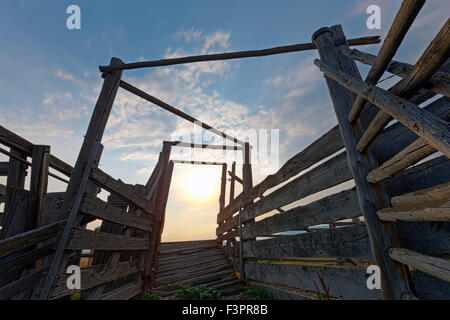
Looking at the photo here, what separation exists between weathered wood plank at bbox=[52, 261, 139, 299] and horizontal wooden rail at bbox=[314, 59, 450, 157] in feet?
10.9

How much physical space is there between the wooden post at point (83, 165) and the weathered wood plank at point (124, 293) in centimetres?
124

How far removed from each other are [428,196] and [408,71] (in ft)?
3.13

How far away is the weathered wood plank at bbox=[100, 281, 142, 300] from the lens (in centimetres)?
322

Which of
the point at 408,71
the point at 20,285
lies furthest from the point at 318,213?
the point at 20,285

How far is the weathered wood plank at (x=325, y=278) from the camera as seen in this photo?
1954mm

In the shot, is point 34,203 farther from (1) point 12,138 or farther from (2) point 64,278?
(2) point 64,278

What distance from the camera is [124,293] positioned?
3711mm

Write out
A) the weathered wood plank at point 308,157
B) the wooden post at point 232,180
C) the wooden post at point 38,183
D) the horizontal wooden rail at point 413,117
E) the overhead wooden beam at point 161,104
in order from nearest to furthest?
the horizontal wooden rail at point 413,117 < the weathered wood plank at point 308,157 < the wooden post at point 38,183 < the overhead wooden beam at point 161,104 < the wooden post at point 232,180

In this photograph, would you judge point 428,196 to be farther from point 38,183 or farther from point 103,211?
point 38,183

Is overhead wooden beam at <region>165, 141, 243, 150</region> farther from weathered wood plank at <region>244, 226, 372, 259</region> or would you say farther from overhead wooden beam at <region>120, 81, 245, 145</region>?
weathered wood plank at <region>244, 226, 372, 259</region>

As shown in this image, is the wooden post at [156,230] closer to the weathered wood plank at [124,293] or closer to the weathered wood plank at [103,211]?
the weathered wood plank at [124,293]

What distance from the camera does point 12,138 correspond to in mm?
2709

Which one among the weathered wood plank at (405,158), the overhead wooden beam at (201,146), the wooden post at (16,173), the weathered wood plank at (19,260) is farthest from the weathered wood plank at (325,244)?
the overhead wooden beam at (201,146)

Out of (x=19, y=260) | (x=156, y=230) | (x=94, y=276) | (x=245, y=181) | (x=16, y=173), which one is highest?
(x=245, y=181)
